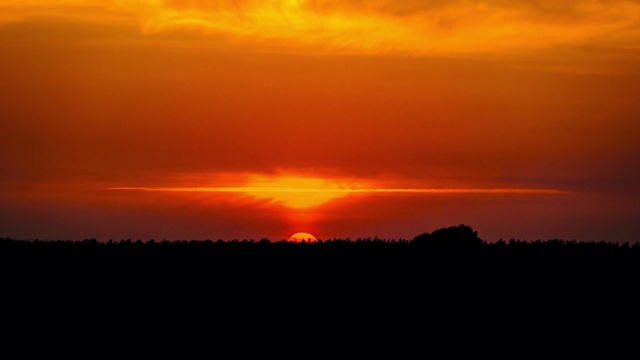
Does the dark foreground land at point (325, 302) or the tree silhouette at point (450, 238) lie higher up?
the tree silhouette at point (450, 238)

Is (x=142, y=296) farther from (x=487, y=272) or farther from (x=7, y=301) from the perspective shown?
(x=487, y=272)

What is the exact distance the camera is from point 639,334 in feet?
65.5

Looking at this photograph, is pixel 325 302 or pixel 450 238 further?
pixel 450 238

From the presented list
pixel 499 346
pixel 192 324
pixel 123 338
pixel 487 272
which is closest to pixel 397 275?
pixel 487 272

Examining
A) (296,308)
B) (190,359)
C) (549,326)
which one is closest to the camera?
(190,359)

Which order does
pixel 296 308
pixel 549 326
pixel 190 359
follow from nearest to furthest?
pixel 190 359
pixel 549 326
pixel 296 308

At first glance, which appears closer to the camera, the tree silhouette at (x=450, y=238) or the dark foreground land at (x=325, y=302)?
the dark foreground land at (x=325, y=302)

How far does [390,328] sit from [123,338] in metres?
5.95

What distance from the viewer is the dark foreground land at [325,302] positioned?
19859 millimetres

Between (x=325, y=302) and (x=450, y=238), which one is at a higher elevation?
(x=450, y=238)

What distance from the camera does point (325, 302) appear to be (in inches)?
866

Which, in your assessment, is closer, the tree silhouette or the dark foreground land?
the dark foreground land

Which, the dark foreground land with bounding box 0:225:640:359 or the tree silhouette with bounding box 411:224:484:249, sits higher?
the tree silhouette with bounding box 411:224:484:249

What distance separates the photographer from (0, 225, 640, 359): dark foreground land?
1986 centimetres
